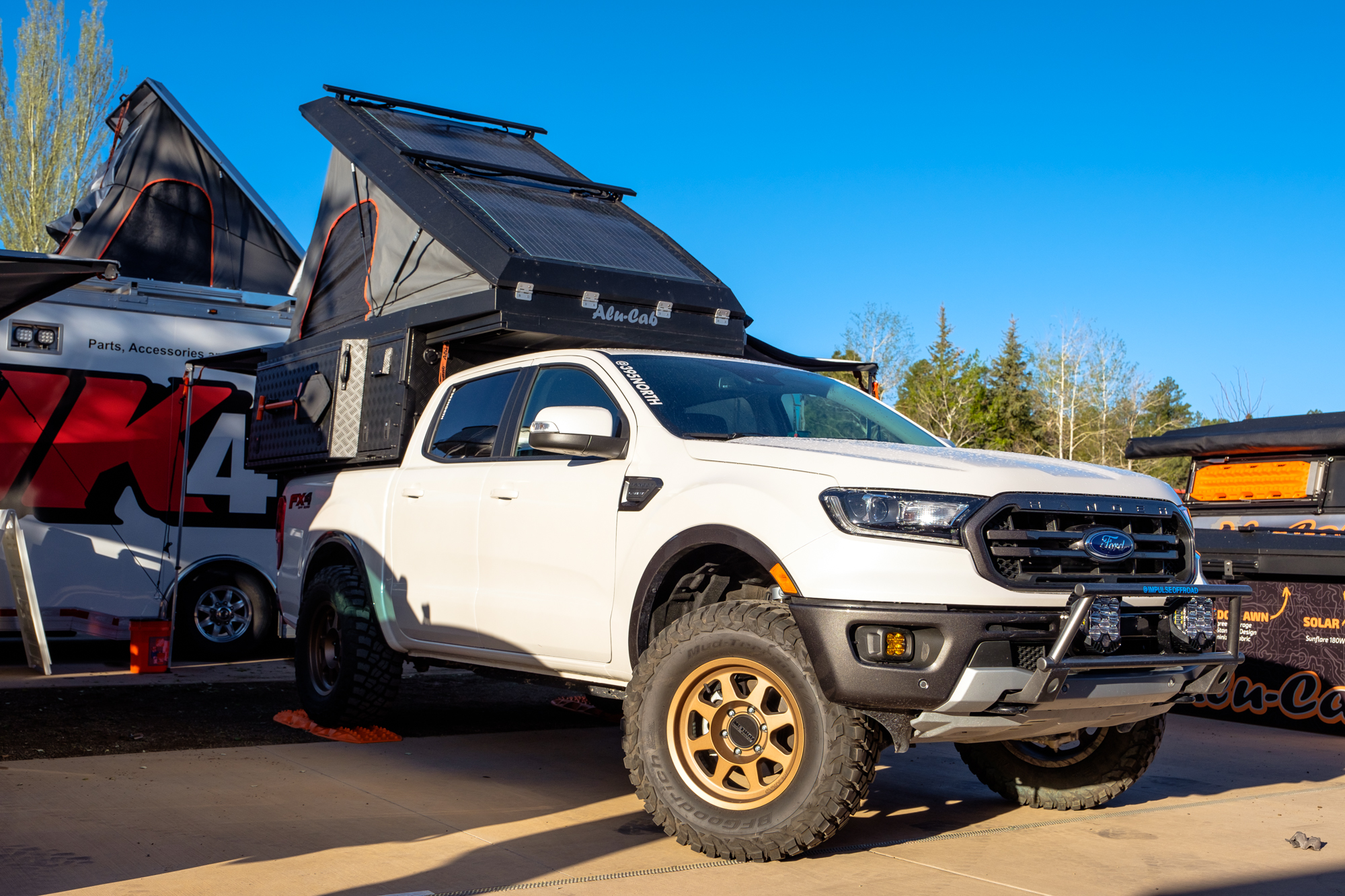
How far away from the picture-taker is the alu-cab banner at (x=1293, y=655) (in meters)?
7.79

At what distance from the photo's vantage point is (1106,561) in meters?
4.29

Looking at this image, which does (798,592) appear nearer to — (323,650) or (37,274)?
(323,650)

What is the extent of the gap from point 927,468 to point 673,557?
109 cm

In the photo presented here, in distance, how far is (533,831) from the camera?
4707 millimetres

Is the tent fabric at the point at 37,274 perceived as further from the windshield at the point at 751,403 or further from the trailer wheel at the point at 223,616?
the trailer wheel at the point at 223,616

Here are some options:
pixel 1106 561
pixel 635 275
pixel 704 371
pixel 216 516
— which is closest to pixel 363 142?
pixel 635 275

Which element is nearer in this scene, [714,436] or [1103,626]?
[1103,626]

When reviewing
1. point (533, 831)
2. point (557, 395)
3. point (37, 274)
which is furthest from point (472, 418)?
point (37, 274)

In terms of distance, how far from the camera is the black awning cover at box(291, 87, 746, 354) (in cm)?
646

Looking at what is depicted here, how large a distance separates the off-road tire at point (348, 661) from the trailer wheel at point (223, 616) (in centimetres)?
433

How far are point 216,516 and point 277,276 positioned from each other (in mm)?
4330

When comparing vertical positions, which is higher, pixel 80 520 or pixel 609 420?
pixel 609 420

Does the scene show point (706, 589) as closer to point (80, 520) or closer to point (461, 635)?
point (461, 635)

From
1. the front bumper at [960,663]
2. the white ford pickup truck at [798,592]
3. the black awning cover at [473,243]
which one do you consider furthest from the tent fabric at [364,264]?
the front bumper at [960,663]
